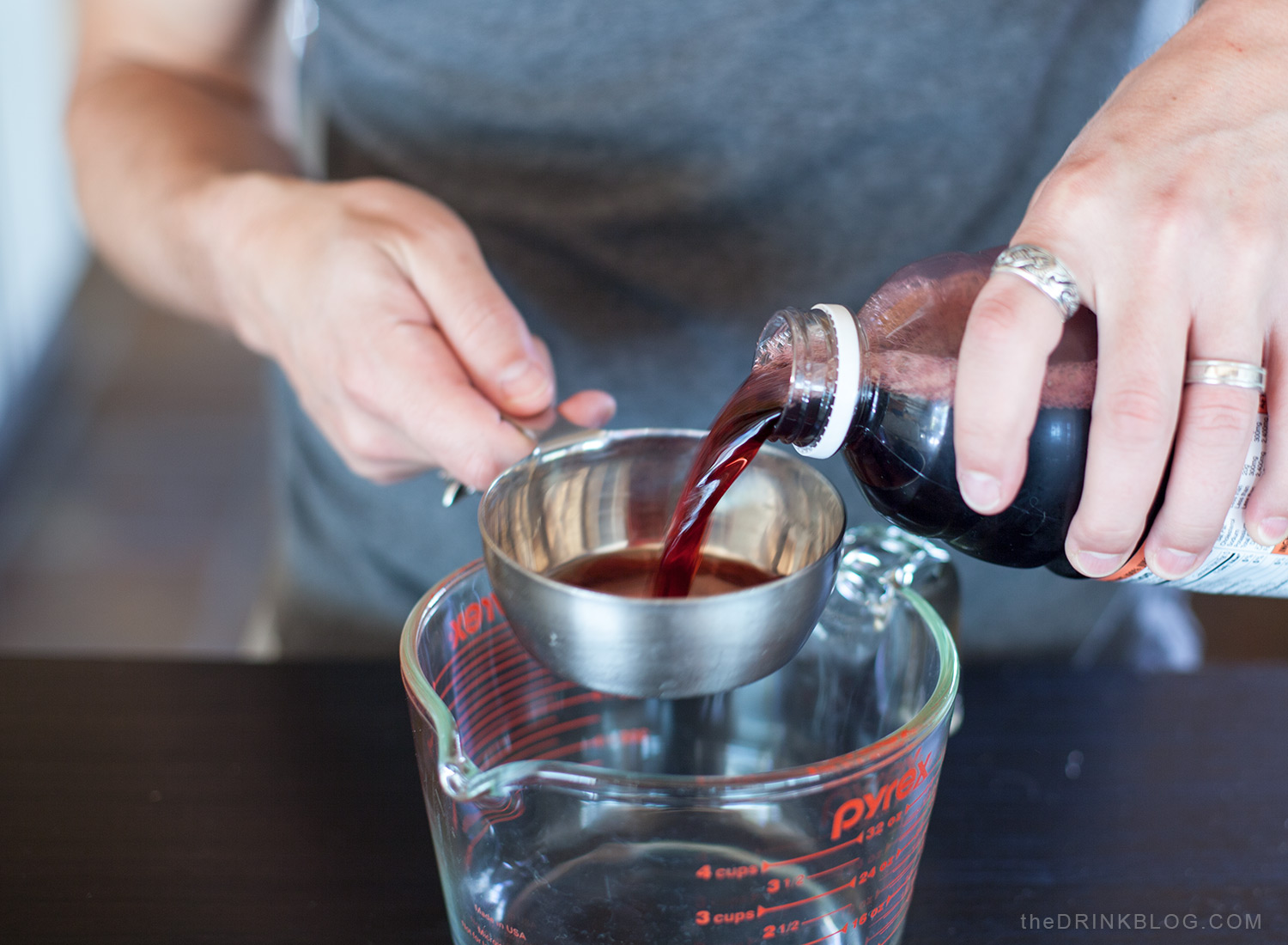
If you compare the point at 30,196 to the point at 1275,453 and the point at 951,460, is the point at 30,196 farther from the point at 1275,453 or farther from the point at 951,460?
the point at 1275,453

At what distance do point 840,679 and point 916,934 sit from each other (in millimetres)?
172

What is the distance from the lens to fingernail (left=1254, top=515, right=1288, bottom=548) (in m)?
0.63

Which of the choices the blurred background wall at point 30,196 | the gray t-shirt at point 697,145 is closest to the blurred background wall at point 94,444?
the blurred background wall at point 30,196

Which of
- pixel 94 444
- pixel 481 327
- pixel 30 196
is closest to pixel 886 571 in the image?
pixel 481 327

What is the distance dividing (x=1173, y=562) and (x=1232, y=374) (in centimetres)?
11

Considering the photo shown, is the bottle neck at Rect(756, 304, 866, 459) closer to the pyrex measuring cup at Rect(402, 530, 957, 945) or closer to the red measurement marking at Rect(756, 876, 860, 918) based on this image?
the pyrex measuring cup at Rect(402, 530, 957, 945)

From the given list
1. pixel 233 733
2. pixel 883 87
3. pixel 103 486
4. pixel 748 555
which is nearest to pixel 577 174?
pixel 883 87

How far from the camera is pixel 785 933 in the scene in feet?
2.10

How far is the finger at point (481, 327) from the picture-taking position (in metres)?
0.81

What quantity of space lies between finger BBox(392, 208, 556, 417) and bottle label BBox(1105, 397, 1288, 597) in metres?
0.41

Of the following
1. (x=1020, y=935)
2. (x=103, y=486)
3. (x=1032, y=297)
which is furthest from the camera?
(x=103, y=486)

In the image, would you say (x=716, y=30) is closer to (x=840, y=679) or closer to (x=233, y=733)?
(x=840, y=679)

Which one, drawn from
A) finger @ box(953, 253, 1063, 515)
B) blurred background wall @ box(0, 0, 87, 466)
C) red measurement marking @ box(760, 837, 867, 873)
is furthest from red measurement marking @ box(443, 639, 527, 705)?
blurred background wall @ box(0, 0, 87, 466)

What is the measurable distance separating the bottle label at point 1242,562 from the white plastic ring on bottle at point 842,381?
186 millimetres
